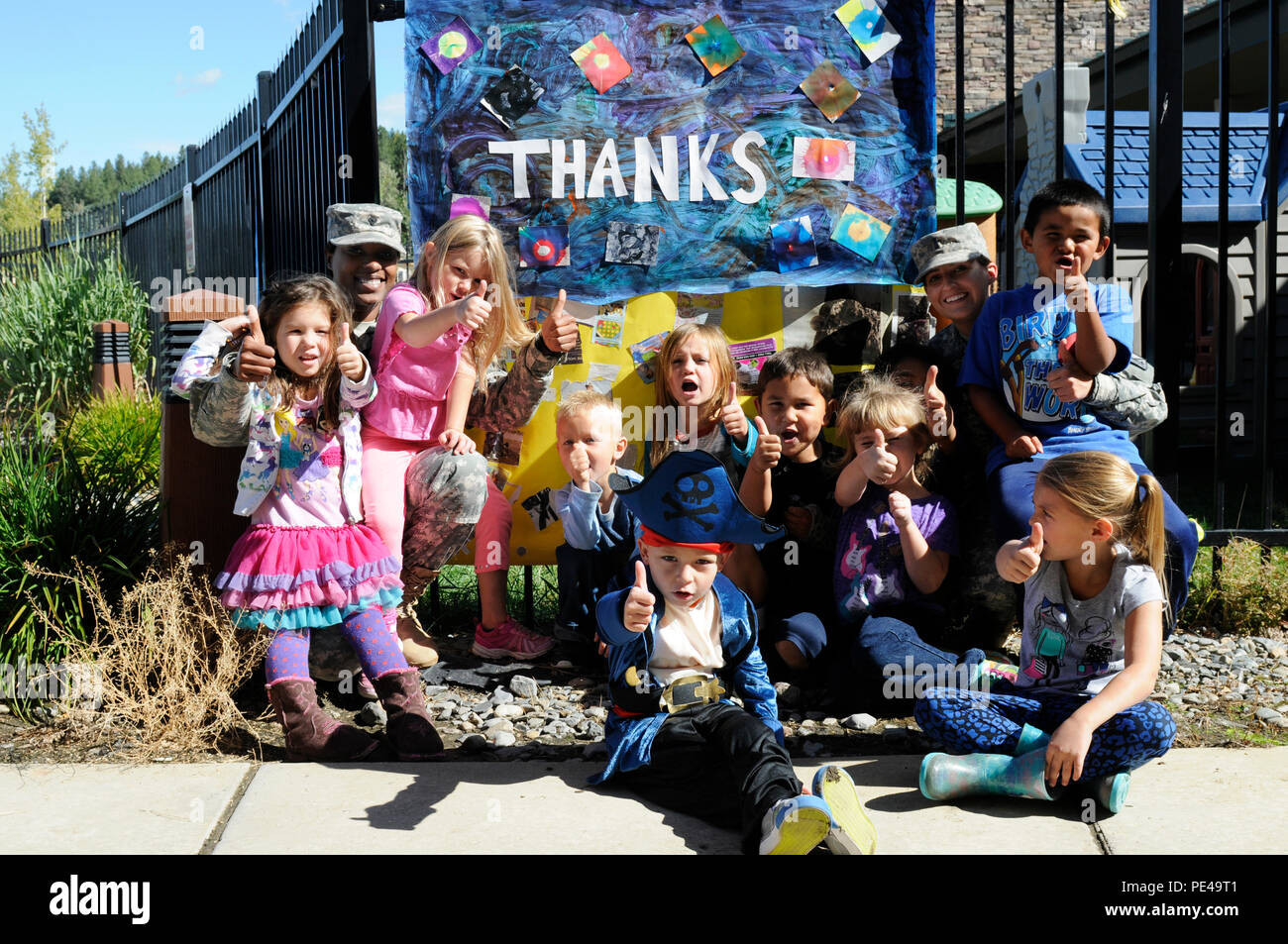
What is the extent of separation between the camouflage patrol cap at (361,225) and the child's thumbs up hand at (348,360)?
69cm

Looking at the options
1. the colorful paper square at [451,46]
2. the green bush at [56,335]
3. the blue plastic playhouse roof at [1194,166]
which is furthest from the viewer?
the green bush at [56,335]

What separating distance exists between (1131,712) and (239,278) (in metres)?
5.86

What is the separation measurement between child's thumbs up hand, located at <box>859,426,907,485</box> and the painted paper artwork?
1.20m

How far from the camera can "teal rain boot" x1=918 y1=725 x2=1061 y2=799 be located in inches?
121

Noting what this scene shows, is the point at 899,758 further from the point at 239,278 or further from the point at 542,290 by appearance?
the point at 239,278

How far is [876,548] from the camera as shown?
13.4 feet

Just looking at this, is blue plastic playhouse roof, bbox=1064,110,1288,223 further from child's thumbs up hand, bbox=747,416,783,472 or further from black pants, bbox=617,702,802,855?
black pants, bbox=617,702,802,855

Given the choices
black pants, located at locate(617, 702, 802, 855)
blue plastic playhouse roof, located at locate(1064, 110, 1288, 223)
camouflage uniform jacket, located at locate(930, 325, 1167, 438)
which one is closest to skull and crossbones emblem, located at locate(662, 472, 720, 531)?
black pants, located at locate(617, 702, 802, 855)

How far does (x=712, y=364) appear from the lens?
438 cm

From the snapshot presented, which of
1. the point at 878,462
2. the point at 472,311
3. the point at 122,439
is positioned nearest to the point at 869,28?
the point at 878,462

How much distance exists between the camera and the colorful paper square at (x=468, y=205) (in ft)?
15.5

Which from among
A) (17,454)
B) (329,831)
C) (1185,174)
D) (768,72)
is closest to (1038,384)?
(768,72)

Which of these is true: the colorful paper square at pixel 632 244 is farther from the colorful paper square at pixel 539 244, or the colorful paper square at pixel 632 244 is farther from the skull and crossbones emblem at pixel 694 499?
the skull and crossbones emblem at pixel 694 499

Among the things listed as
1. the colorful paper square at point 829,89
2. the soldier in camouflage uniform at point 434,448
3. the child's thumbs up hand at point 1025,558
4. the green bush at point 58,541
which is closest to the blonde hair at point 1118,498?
the child's thumbs up hand at point 1025,558
